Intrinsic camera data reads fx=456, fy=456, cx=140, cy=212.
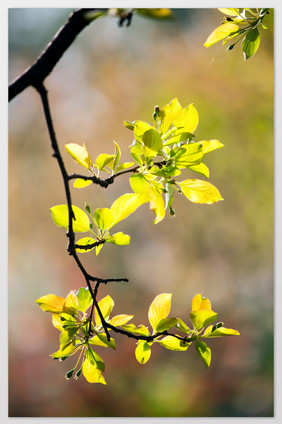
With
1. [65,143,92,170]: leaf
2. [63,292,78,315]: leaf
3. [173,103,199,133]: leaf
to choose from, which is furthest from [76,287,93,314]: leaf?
[173,103,199,133]: leaf

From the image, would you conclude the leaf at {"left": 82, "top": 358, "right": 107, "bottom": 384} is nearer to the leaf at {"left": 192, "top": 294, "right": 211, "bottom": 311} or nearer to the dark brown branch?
the leaf at {"left": 192, "top": 294, "right": 211, "bottom": 311}

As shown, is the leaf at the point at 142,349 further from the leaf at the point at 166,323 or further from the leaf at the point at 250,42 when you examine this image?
the leaf at the point at 250,42

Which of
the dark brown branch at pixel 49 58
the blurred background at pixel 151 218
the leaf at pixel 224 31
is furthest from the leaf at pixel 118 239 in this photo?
the blurred background at pixel 151 218

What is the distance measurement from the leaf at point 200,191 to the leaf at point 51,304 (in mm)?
296

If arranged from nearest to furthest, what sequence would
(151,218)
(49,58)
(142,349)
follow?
1. (49,58)
2. (142,349)
3. (151,218)

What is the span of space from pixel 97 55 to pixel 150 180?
36.8 inches

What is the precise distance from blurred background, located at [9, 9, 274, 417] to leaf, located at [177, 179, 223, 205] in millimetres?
699

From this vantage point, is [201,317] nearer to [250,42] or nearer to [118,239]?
[118,239]

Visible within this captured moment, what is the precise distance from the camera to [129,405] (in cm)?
162

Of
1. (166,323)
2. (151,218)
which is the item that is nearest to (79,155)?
(166,323)

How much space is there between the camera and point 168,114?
0.78m

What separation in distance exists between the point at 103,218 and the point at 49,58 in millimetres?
279

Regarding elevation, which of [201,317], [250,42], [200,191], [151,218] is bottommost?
[201,317]
